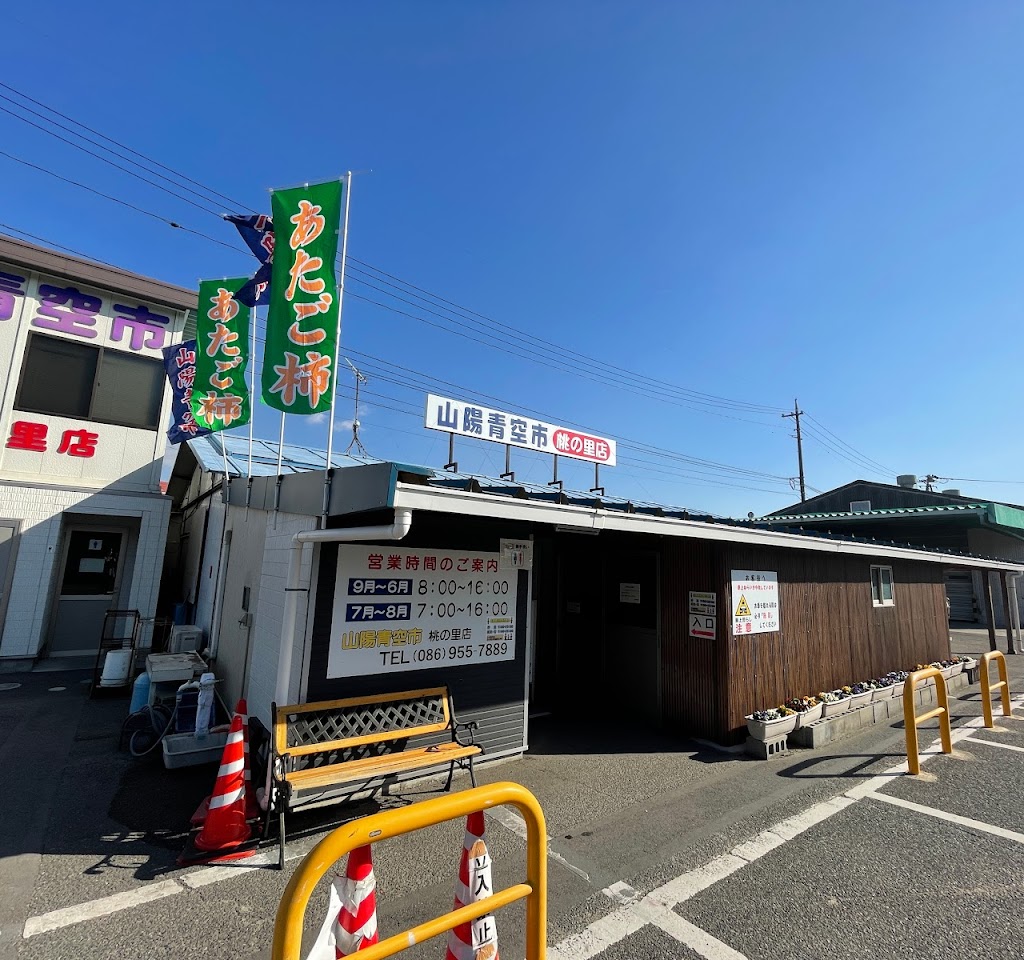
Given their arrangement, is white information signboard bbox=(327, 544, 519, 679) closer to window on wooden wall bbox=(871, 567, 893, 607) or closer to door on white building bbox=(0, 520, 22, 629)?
window on wooden wall bbox=(871, 567, 893, 607)

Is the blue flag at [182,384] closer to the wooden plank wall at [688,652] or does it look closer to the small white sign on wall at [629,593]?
the small white sign on wall at [629,593]

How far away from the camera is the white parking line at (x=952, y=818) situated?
4.35 m

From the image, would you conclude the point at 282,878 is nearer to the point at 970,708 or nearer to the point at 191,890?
the point at 191,890

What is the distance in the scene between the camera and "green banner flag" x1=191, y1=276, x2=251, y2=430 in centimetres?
746

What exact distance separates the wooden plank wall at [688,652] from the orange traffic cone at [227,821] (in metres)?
5.17

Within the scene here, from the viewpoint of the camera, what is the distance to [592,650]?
8.27 metres

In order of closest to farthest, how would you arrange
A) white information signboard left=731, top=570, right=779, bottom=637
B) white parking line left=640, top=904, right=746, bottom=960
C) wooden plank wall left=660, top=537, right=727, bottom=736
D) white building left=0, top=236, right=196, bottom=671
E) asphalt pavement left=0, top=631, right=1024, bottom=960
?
white parking line left=640, top=904, right=746, bottom=960 → asphalt pavement left=0, top=631, right=1024, bottom=960 → wooden plank wall left=660, top=537, right=727, bottom=736 → white information signboard left=731, top=570, right=779, bottom=637 → white building left=0, top=236, right=196, bottom=671

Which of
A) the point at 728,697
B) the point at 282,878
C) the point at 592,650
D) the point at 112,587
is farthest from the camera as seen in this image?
the point at 112,587

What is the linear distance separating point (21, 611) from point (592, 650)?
34.4 feet

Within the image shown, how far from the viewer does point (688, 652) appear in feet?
22.9

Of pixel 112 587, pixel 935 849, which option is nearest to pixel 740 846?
pixel 935 849

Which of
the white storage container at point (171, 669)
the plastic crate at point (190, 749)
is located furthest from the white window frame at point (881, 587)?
the white storage container at point (171, 669)

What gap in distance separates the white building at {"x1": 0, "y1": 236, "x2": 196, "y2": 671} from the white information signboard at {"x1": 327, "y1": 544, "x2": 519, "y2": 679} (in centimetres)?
824

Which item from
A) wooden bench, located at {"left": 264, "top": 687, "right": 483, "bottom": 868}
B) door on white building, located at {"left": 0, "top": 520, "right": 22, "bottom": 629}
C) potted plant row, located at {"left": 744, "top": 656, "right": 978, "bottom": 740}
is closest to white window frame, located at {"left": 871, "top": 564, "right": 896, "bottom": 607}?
potted plant row, located at {"left": 744, "top": 656, "right": 978, "bottom": 740}
